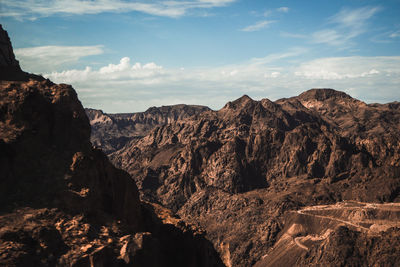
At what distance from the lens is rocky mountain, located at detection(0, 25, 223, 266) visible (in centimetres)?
3134

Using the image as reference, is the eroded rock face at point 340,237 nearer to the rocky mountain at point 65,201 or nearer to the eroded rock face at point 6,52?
the rocky mountain at point 65,201

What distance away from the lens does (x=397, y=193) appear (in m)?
151

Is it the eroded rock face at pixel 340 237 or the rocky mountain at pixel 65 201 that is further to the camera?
the eroded rock face at pixel 340 237

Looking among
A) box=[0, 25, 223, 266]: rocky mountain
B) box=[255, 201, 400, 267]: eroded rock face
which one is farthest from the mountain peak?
box=[255, 201, 400, 267]: eroded rock face

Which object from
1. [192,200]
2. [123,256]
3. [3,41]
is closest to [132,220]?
[123,256]

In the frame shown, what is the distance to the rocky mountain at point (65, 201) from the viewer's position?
103ft

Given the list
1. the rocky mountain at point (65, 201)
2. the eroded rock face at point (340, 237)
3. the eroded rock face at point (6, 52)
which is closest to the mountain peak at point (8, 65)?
the eroded rock face at point (6, 52)

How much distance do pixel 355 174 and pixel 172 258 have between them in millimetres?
145449

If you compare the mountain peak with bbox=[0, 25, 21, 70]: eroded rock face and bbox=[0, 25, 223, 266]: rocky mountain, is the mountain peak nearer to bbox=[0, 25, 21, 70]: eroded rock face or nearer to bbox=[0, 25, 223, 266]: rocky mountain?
bbox=[0, 25, 21, 70]: eroded rock face

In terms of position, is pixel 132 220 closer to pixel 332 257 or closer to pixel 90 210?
pixel 90 210

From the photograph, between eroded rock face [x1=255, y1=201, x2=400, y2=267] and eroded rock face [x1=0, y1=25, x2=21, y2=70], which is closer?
eroded rock face [x1=0, y1=25, x2=21, y2=70]

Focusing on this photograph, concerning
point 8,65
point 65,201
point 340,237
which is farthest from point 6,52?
point 340,237

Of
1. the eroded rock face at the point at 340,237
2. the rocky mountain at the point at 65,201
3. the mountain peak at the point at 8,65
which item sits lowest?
the eroded rock face at the point at 340,237

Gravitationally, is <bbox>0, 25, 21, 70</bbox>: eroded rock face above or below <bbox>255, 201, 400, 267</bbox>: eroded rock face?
above
